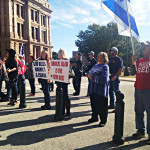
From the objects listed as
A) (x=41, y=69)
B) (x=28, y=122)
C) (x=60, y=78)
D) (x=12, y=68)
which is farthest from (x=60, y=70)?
(x=12, y=68)

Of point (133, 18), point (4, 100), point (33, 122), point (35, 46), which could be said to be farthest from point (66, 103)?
point (35, 46)

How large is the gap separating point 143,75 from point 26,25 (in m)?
42.7

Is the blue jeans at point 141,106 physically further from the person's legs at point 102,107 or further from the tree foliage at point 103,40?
the tree foliage at point 103,40

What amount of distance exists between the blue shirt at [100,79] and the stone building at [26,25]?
35.4 metres

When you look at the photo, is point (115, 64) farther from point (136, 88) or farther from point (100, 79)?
point (136, 88)

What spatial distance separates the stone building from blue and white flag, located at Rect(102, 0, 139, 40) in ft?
115

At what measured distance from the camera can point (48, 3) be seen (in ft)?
170

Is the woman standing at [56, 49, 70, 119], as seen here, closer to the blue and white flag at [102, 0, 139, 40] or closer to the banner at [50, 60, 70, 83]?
the banner at [50, 60, 70, 83]

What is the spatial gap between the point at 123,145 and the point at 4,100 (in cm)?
547

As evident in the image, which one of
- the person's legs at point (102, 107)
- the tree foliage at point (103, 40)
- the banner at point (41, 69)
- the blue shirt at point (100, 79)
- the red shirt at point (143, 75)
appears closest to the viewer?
the red shirt at point (143, 75)

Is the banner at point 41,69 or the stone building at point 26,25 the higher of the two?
the stone building at point 26,25

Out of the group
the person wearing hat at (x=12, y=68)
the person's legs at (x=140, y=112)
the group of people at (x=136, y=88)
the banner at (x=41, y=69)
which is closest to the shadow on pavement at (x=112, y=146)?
the group of people at (x=136, y=88)

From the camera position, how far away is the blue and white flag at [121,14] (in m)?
4.30

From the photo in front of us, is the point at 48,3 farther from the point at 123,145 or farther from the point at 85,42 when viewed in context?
the point at 123,145
